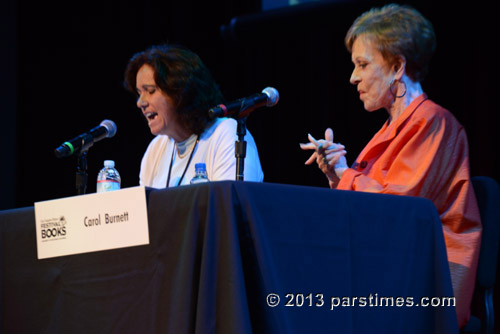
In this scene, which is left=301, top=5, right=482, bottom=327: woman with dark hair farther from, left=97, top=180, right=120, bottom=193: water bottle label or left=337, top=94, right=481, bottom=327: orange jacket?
left=97, top=180, right=120, bottom=193: water bottle label

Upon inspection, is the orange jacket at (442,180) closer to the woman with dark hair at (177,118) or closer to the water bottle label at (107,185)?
the water bottle label at (107,185)

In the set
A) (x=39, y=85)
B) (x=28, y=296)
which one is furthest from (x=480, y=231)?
(x=39, y=85)

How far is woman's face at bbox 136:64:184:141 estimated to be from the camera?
3.01 metres

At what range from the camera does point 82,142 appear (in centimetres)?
223

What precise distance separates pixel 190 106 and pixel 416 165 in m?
1.38

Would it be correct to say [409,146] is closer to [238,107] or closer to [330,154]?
[330,154]

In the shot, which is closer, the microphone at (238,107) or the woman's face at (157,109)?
the microphone at (238,107)

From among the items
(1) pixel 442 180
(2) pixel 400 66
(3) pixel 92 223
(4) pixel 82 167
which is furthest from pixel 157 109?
(3) pixel 92 223

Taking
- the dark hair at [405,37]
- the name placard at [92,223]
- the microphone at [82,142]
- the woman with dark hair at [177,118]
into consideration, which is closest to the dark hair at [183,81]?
the woman with dark hair at [177,118]

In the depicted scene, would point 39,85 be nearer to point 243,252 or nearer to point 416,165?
point 416,165

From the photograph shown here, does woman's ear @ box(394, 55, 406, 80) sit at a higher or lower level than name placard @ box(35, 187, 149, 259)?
higher

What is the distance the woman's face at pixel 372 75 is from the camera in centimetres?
232

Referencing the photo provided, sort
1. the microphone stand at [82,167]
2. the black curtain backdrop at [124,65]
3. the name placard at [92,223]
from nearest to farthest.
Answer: the name placard at [92,223], the microphone stand at [82,167], the black curtain backdrop at [124,65]

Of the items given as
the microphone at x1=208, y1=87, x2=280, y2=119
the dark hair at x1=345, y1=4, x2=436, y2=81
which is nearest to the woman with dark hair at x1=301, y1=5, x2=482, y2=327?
the dark hair at x1=345, y1=4, x2=436, y2=81
